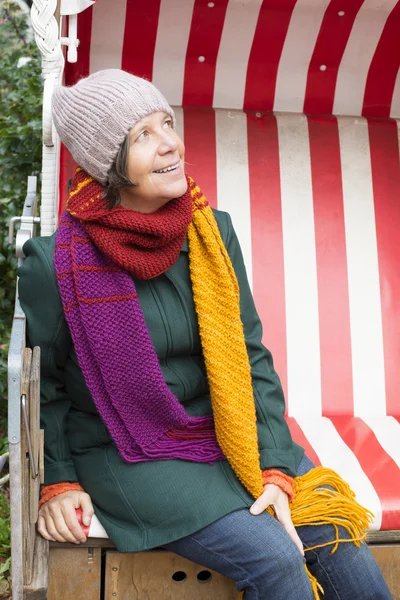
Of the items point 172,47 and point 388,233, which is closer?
point 172,47

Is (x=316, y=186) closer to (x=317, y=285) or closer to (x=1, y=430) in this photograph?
(x=317, y=285)

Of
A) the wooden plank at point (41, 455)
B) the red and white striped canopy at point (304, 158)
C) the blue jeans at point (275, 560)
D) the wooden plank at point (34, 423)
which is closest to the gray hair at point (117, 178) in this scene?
the wooden plank at point (34, 423)

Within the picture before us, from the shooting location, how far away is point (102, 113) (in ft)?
6.87

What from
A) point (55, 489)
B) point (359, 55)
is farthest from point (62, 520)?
point (359, 55)

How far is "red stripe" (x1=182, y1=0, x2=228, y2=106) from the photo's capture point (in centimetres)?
315

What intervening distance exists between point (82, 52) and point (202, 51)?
471 mm

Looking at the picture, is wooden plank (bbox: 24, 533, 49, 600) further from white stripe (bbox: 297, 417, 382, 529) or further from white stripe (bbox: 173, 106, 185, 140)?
white stripe (bbox: 173, 106, 185, 140)

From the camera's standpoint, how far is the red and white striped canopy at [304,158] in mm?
3213

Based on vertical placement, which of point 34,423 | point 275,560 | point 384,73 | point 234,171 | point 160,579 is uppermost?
point 384,73

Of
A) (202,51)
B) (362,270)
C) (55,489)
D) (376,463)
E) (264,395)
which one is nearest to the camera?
(55,489)

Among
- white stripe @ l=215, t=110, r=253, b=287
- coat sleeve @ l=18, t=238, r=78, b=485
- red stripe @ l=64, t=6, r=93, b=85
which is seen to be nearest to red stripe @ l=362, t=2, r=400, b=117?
white stripe @ l=215, t=110, r=253, b=287

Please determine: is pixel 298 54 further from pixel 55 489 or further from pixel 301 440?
pixel 55 489

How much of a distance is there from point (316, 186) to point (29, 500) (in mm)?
1856

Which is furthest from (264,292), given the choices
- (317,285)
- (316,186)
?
(316,186)
